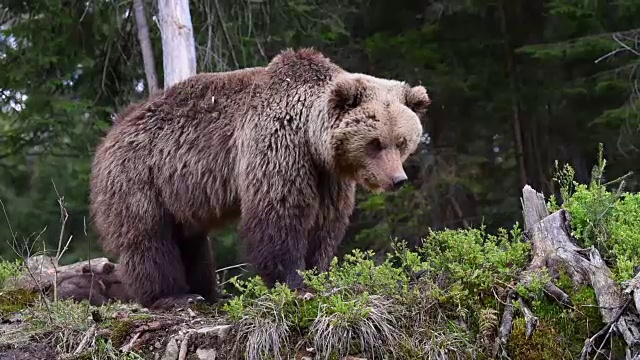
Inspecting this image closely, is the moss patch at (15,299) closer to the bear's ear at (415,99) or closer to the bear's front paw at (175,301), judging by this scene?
the bear's front paw at (175,301)

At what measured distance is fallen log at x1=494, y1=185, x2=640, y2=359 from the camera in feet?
13.6

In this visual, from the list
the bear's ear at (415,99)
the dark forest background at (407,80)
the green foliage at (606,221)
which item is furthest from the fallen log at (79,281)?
the dark forest background at (407,80)

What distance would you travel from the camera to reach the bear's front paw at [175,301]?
623 cm

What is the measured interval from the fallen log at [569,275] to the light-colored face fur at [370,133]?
0.95 meters

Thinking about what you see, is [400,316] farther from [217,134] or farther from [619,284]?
[217,134]

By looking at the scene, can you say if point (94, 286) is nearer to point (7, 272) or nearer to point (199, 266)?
point (7, 272)

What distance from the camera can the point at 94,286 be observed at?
766 centimetres

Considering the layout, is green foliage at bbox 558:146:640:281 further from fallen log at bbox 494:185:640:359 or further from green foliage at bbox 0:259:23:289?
green foliage at bbox 0:259:23:289

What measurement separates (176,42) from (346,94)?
5052mm

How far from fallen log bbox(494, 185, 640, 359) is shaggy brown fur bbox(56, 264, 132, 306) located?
3807 millimetres

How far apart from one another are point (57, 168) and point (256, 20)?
4537 millimetres

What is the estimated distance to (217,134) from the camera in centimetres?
634

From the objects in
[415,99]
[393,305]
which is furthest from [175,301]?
[415,99]

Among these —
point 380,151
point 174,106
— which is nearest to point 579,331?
point 380,151
